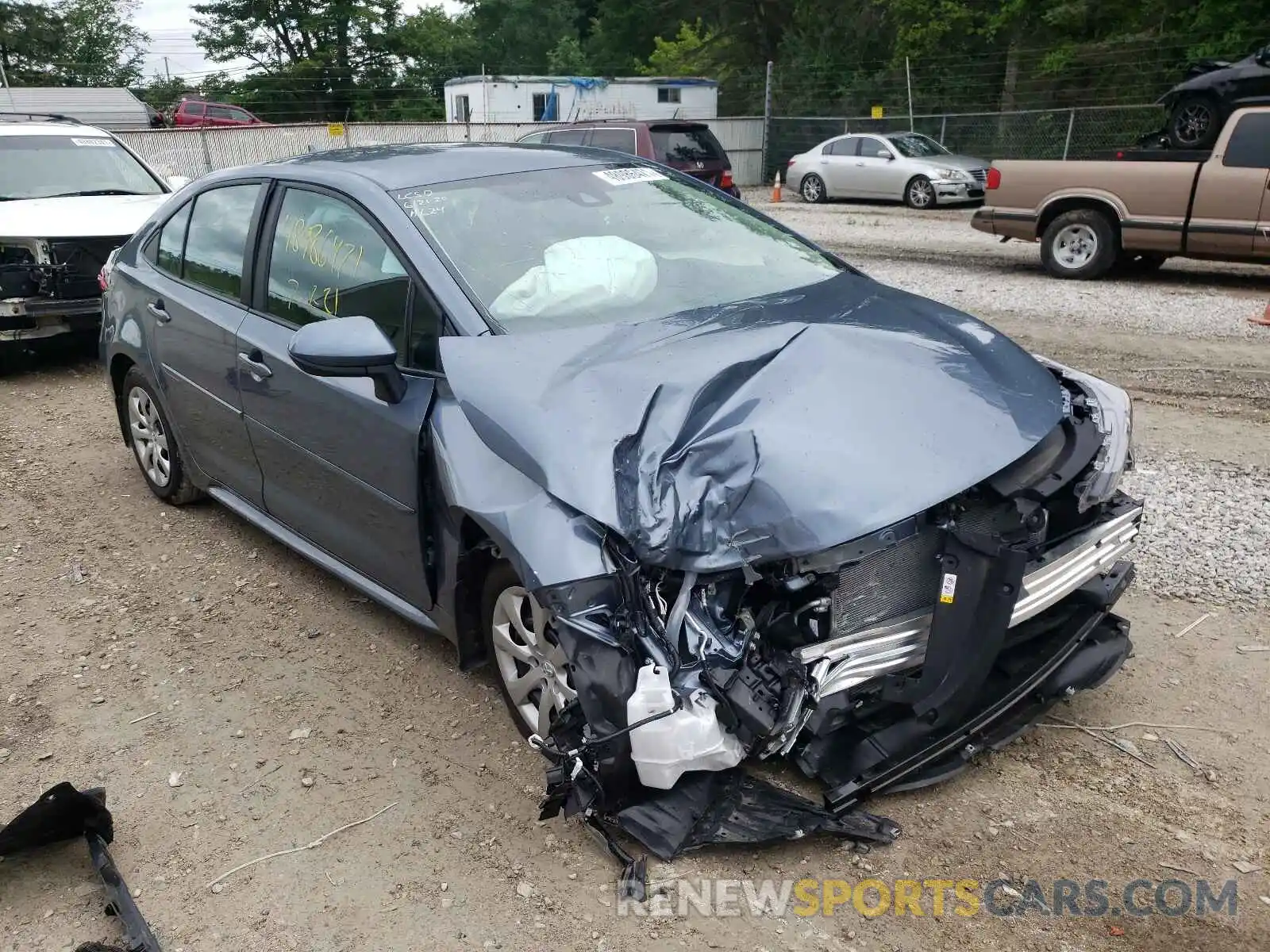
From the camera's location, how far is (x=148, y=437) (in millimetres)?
5453

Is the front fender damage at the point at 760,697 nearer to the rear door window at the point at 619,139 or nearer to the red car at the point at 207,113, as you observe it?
the rear door window at the point at 619,139

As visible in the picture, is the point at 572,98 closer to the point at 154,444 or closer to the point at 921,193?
the point at 921,193

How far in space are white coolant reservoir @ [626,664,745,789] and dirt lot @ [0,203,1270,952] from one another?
36 centimetres

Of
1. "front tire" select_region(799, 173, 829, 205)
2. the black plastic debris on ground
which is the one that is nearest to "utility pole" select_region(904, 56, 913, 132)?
"front tire" select_region(799, 173, 829, 205)

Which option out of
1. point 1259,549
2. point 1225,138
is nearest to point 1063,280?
point 1225,138

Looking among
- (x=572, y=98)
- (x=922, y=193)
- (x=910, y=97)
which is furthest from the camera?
(x=572, y=98)

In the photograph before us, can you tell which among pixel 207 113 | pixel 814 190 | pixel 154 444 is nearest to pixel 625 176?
pixel 154 444

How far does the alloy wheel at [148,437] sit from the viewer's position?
17.3ft

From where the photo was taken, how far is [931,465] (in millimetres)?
2615

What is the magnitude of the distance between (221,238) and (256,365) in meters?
0.87

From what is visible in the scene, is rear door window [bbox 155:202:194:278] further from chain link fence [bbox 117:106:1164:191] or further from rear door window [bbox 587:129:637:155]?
chain link fence [bbox 117:106:1164:191]

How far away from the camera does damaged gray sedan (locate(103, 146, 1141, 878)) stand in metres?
2.61

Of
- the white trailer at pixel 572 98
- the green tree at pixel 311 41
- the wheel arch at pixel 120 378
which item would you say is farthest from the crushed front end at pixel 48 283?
the green tree at pixel 311 41

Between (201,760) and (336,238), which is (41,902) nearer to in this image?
(201,760)
